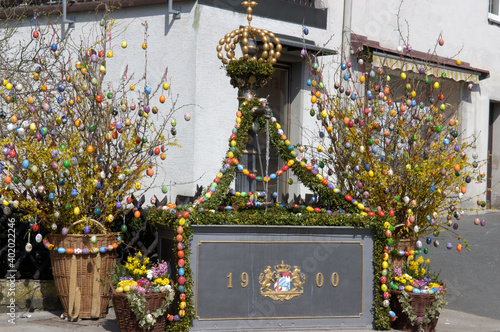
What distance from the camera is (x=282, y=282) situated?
21.8 ft

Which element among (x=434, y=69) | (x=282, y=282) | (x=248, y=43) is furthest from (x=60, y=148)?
(x=434, y=69)

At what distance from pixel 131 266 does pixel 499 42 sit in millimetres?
11219

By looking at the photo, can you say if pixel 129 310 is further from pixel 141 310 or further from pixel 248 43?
pixel 248 43

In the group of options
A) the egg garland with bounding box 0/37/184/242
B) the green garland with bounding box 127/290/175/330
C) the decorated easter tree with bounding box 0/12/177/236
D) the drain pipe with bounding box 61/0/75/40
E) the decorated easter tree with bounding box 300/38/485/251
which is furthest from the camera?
the drain pipe with bounding box 61/0/75/40

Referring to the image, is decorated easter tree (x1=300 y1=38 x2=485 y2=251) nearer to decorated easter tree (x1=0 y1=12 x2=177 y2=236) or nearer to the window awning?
decorated easter tree (x1=0 y1=12 x2=177 y2=236)

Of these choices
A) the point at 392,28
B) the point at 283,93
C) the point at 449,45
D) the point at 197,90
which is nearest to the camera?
the point at 197,90

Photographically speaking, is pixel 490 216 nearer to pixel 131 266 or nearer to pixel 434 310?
pixel 434 310

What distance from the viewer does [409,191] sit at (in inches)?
291

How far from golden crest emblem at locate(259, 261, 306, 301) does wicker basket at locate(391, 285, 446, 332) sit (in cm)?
98

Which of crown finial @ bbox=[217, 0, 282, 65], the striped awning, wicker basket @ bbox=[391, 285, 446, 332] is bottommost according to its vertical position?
wicker basket @ bbox=[391, 285, 446, 332]

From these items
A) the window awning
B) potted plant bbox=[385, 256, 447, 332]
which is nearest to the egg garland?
potted plant bbox=[385, 256, 447, 332]

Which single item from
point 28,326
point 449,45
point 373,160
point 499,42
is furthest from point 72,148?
point 499,42

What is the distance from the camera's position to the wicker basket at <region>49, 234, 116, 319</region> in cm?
683

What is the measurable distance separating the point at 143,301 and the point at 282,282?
1.28 metres
